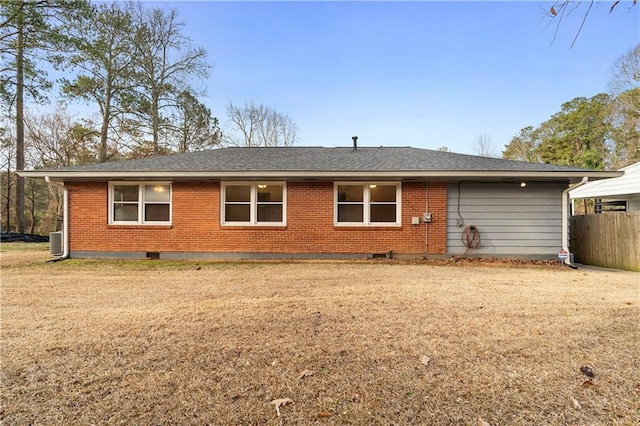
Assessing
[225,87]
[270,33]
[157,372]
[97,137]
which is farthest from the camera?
[225,87]

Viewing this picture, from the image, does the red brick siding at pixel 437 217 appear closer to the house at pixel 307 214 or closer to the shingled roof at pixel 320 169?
the house at pixel 307 214

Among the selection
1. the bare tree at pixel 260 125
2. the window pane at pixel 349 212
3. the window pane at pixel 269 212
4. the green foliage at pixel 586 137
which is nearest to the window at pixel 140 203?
the window pane at pixel 269 212

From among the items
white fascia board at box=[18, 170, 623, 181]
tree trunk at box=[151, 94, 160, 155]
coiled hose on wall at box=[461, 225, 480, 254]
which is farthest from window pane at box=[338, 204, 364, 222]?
tree trunk at box=[151, 94, 160, 155]

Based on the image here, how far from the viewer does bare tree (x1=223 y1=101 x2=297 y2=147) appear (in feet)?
93.9

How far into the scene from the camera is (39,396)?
2.17 m

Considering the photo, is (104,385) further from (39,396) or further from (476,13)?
(476,13)

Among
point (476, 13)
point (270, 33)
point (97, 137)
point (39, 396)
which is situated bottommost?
point (39, 396)

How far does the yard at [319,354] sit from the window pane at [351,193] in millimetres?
4010

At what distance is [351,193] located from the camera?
9180 millimetres

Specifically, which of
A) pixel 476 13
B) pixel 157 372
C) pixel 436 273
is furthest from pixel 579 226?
pixel 157 372

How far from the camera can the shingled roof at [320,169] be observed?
8.27 meters

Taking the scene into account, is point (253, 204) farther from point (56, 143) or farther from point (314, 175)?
point (56, 143)

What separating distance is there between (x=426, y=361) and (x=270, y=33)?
15345 mm

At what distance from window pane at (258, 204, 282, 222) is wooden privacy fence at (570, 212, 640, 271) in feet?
30.1
